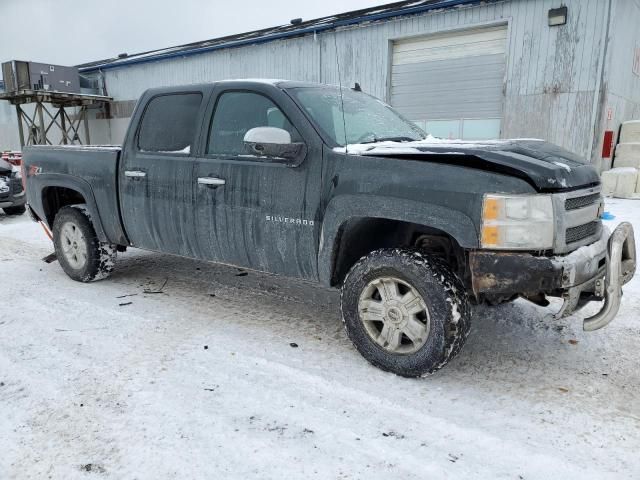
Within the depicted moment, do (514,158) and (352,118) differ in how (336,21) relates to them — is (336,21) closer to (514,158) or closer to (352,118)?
(352,118)

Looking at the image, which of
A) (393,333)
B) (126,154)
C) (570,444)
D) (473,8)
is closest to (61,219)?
(126,154)

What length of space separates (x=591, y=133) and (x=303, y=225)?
9.87m

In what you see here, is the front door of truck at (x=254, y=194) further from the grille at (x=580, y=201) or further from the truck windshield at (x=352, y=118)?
the grille at (x=580, y=201)

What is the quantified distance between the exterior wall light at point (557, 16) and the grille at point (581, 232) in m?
9.23

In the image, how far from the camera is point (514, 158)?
274 cm

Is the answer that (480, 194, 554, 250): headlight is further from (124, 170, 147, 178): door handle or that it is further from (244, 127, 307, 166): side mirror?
(124, 170, 147, 178): door handle

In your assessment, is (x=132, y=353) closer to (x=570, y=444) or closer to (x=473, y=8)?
(x=570, y=444)

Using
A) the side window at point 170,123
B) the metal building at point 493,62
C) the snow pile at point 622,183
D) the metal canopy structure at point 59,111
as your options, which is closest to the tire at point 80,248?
the side window at point 170,123

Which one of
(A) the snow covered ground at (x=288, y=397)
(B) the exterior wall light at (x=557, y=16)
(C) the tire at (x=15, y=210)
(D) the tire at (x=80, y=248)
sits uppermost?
(B) the exterior wall light at (x=557, y=16)

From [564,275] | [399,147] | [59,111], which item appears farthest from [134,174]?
[59,111]

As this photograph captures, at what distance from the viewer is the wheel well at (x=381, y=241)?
3.26 m

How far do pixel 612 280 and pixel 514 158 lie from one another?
96 cm

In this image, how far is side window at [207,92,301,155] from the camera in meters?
3.69

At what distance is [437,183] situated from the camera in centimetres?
284
